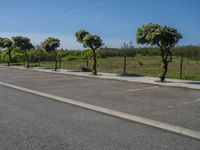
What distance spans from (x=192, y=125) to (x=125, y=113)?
6.02 ft

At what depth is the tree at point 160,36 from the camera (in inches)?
543

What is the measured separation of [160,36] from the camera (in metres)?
13.7

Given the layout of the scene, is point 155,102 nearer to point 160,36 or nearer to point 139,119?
point 139,119

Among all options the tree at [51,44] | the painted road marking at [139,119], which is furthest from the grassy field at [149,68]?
the painted road marking at [139,119]

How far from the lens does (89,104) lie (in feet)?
29.9

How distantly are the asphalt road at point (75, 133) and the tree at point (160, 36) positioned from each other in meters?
6.93

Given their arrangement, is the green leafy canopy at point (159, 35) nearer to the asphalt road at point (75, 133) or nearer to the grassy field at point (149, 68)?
the grassy field at point (149, 68)

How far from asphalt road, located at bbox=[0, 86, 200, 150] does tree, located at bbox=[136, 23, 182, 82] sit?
693cm

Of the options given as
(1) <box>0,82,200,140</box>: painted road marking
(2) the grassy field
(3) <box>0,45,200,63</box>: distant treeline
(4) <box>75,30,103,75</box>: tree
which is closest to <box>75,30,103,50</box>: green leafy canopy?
(4) <box>75,30,103,75</box>: tree

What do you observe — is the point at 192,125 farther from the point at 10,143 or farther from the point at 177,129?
the point at 10,143

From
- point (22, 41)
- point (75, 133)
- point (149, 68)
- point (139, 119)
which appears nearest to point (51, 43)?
point (22, 41)

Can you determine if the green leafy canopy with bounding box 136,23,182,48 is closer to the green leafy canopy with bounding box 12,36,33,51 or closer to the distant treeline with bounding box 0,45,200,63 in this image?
the green leafy canopy with bounding box 12,36,33,51

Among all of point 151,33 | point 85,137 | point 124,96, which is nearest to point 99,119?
point 85,137

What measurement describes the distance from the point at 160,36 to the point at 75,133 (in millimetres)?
9009
